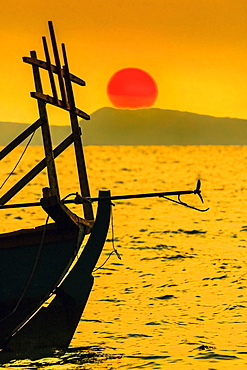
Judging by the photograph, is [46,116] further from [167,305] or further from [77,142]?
[167,305]

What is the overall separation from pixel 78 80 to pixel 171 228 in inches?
1136

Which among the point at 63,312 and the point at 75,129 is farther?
the point at 75,129

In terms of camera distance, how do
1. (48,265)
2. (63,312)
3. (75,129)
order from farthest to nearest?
1. (75,129)
2. (63,312)
3. (48,265)

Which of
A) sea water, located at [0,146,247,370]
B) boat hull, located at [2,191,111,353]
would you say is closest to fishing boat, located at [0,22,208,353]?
boat hull, located at [2,191,111,353]

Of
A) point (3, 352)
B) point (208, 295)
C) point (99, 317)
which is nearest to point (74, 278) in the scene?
point (3, 352)

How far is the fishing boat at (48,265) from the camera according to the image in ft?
50.2

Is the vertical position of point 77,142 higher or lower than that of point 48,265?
higher

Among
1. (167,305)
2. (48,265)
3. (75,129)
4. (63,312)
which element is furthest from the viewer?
(167,305)

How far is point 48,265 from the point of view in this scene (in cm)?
1555

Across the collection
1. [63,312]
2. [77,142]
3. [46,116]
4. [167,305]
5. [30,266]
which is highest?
[46,116]

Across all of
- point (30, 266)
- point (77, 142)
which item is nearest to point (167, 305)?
point (77, 142)

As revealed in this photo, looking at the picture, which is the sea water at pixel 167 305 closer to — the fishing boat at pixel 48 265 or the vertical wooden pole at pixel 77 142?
the fishing boat at pixel 48 265

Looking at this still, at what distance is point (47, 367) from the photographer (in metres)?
15.6

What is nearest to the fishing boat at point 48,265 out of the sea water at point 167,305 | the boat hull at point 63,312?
the boat hull at point 63,312
